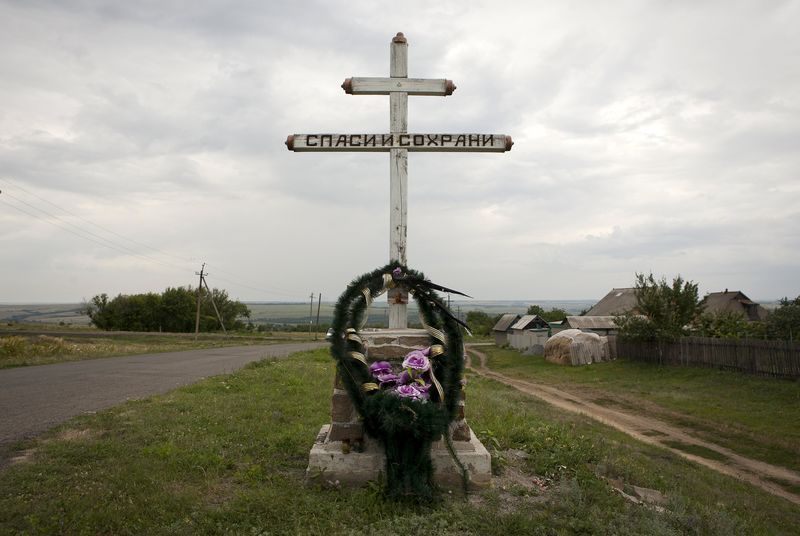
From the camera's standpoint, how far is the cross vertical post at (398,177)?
5879 mm

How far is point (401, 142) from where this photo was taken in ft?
20.3

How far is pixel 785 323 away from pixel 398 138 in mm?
24281

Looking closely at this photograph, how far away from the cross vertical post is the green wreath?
0.43m

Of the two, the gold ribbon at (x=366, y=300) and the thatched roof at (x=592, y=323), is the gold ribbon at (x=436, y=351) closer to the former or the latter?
the gold ribbon at (x=366, y=300)

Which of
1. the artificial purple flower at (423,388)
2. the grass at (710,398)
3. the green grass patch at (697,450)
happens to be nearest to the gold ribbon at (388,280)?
the artificial purple flower at (423,388)

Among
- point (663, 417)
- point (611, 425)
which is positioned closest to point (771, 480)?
point (611, 425)

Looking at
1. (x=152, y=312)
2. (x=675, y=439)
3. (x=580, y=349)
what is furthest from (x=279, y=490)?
(x=152, y=312)

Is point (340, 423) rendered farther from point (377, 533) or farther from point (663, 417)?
point (663, 417)

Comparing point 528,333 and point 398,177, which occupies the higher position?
point 398,177

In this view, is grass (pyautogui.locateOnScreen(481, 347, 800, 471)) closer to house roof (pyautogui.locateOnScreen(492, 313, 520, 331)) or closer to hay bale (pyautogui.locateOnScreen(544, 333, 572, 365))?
hay bale (pyautogui.locateOnScreen(544, 333, 572, 365))

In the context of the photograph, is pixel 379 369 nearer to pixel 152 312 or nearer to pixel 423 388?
pixel 423 388

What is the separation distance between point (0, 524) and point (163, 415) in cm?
420

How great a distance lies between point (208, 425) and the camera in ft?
24.4

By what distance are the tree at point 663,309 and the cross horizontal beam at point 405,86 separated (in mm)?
20491
